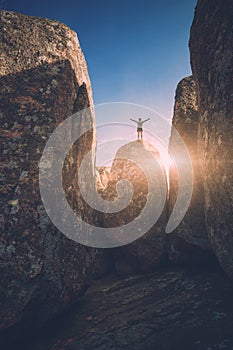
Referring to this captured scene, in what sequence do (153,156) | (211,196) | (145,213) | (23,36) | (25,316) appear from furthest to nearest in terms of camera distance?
(153,156) → (145,213) → (23,36) → (211,196) → (25,316)

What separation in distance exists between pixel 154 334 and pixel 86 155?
430cm

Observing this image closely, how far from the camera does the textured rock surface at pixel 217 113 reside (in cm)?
423

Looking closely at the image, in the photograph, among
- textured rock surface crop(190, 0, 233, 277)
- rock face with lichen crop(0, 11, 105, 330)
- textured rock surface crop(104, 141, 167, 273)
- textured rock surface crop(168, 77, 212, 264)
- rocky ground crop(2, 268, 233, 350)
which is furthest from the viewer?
textured rock surface crop(104, 141, 167, 273)

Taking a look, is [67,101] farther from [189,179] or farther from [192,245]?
[192,245]

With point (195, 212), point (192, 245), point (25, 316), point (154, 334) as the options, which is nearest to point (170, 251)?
point (192, 245)

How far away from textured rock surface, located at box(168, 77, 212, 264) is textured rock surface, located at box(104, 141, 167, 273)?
1.32 ft

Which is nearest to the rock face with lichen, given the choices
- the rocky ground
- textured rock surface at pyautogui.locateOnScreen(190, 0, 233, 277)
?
the rocky ground

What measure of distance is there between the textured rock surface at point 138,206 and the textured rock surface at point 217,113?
88.1 inches

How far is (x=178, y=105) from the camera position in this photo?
7887 millimetres

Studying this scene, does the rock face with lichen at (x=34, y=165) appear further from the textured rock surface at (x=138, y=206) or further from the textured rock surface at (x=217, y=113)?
the textured rock surface at (x=217, y=113)

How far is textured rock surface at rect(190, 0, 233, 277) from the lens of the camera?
4.23 m

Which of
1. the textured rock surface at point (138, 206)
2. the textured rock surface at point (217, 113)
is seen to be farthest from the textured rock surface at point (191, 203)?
the textured rock surface at point (217, 113)

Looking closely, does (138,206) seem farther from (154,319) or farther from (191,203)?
(154,319)

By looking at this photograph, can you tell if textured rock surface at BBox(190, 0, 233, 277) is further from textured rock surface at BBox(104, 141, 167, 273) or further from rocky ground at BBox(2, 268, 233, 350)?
textured rock surface at BBox(104, 141, 167, 273)
